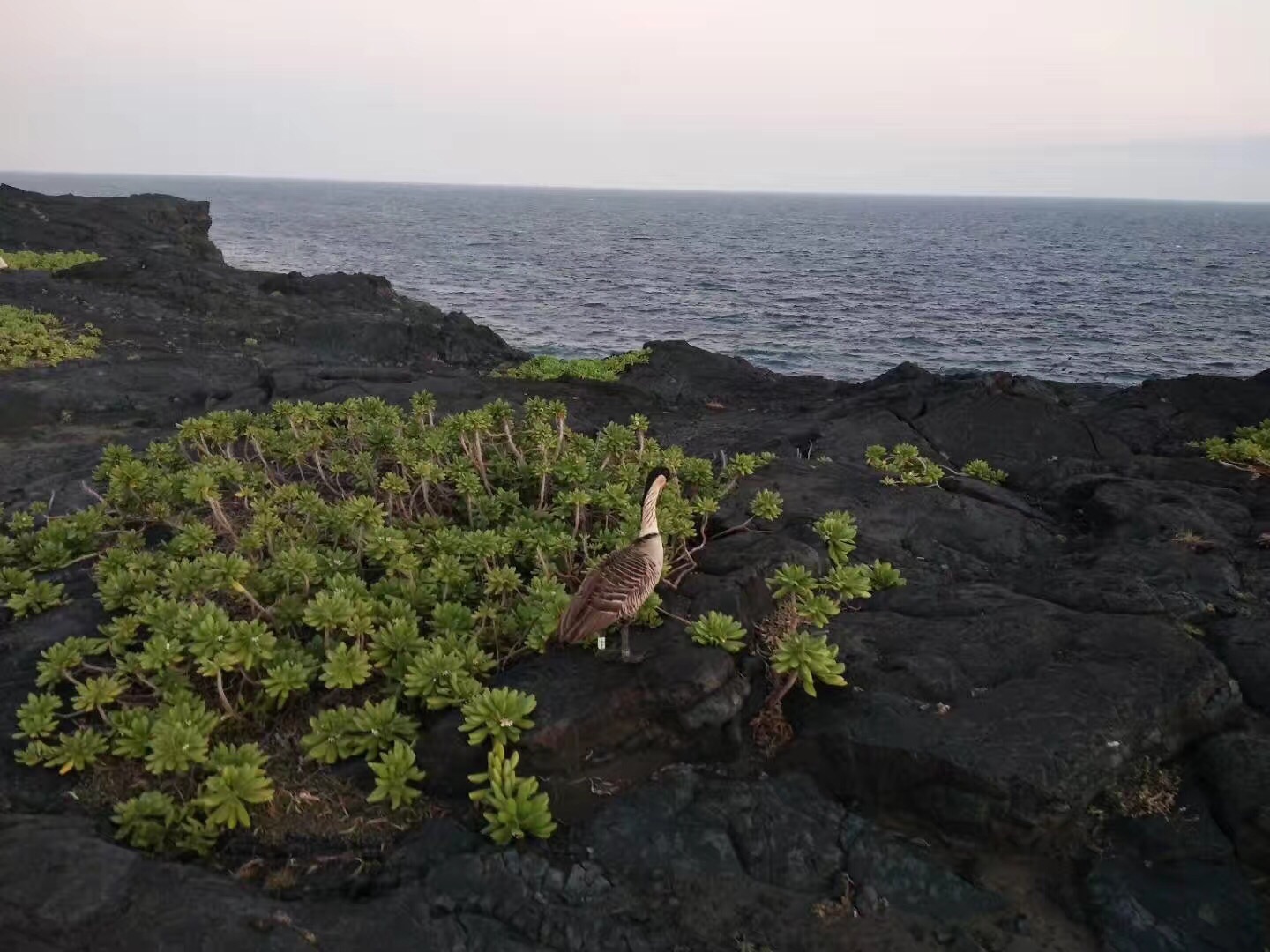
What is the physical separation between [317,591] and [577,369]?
17090 mm

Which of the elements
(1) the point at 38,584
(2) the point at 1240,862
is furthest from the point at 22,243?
(2) the point at 1240,862

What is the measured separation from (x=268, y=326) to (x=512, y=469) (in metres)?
23.5

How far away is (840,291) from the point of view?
214 feet

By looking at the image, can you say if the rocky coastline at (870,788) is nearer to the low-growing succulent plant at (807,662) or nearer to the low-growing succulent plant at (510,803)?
the low-growing succulent plant at (510,803)

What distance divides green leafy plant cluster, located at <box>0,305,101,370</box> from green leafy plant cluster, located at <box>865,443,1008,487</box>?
21.5 m

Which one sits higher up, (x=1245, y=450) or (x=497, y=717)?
(x=1245, y=450)

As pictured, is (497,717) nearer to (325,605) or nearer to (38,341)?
(325,605)

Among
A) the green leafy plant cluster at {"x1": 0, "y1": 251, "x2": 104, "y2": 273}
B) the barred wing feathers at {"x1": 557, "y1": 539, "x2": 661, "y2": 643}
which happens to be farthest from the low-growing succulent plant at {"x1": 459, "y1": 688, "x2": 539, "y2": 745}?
the green leafy plant cluster at {"x1": 0, "y1": 251, "x2": 104, "y2": 273}

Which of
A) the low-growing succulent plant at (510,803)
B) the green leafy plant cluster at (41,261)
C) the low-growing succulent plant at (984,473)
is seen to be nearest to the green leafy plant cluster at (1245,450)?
the low-growing succulent plant at (984,473)

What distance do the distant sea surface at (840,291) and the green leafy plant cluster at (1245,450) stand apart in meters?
21.5

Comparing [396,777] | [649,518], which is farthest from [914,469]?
[396,777]

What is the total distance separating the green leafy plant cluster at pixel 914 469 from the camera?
1377cm

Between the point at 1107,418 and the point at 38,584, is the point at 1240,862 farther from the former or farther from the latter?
the point at 1107,418

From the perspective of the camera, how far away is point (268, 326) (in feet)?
104
